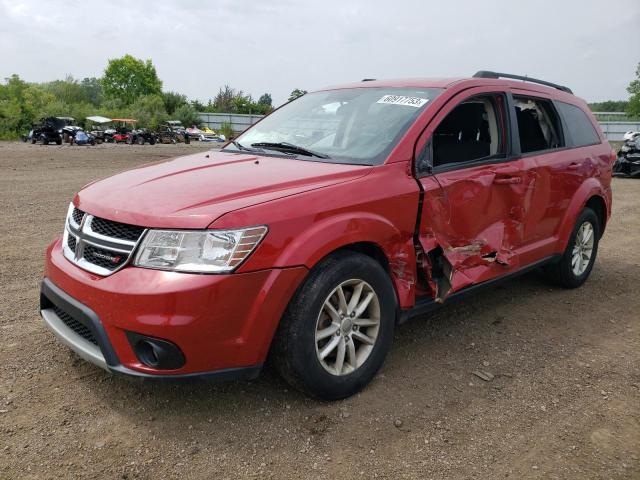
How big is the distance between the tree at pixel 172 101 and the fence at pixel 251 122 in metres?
7.79

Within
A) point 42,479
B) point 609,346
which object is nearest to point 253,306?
point 42,479

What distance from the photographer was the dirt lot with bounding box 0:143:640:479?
2506 millimetres

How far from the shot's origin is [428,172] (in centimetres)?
338

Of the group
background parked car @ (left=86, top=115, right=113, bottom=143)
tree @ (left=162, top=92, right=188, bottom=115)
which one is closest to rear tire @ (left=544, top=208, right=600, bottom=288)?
background parked car @ (left=86, top=115, right=113, bottom=143)

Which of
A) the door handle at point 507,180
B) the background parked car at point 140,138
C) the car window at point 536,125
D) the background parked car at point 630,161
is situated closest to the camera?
the door handle at point 507,180

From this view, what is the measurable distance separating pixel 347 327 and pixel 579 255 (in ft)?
10.4

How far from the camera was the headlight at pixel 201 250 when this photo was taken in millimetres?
2502

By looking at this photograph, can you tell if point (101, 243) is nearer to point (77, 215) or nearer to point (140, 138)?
point (77, 215)

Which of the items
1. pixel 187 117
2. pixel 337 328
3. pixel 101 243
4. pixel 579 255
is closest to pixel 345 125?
pixel 337 328

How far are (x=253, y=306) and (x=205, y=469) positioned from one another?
76 cm

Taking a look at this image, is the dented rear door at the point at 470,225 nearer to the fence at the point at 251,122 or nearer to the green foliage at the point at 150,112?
the fence at the point at 251,122

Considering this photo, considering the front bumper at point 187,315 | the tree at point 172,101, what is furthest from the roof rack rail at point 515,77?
the tree at point 172,101

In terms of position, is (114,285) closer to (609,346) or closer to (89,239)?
(89,239)

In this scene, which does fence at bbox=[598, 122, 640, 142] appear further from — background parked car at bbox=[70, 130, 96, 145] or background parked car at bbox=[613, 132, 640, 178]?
background parked car at bbox=[70, 130, 96, 145]
